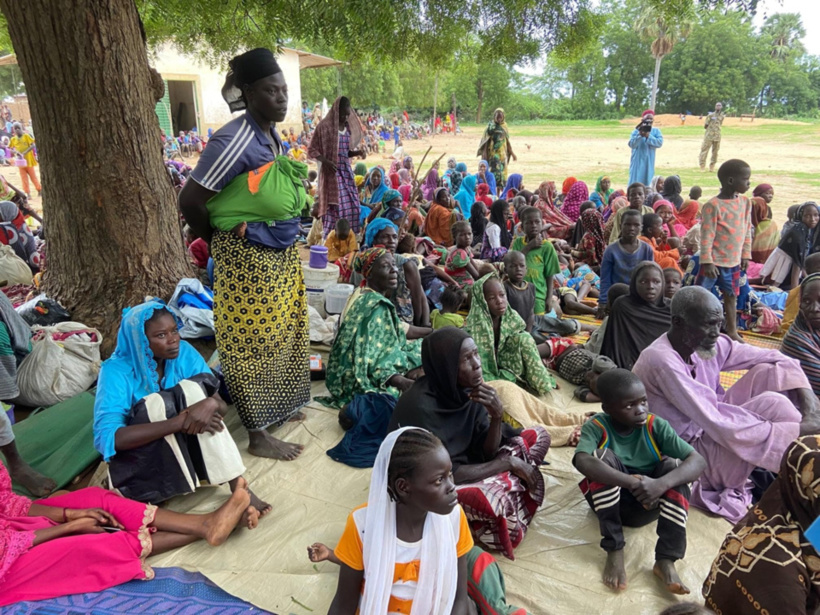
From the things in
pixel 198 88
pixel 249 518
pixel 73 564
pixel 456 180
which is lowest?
pixel 249 518

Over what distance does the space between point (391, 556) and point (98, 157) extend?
3646 millimetres

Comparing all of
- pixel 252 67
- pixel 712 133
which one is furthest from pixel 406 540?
pixel 712 133

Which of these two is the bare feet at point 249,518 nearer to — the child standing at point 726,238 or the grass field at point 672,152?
the child standing at point 726,238

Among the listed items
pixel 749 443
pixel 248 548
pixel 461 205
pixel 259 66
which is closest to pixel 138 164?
pixel 259 66

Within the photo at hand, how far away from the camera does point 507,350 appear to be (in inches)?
166

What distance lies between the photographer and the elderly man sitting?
8.89 feet

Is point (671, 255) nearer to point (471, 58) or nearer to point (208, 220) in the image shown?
point (471, 58)

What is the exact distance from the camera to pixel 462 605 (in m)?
2.00

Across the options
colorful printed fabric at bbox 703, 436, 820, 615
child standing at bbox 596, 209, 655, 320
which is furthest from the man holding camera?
colorful printed fabric at bbox 703, 436, 820, 615

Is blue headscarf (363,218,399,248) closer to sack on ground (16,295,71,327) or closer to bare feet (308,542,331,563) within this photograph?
sack on ground (16,295,71,327)

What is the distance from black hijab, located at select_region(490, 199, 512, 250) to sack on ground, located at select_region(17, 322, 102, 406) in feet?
17.4

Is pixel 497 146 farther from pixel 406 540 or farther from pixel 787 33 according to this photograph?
pixel 787 33

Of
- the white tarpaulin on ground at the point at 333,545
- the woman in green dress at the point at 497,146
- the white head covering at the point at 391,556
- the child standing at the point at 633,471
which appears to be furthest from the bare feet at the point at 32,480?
the woman in green dress at the point at 497,146

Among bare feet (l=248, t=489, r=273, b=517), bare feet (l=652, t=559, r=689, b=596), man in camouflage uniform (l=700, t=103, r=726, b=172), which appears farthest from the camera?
man in camouflage uniform (l=700, t=103, r=726, b=172)
